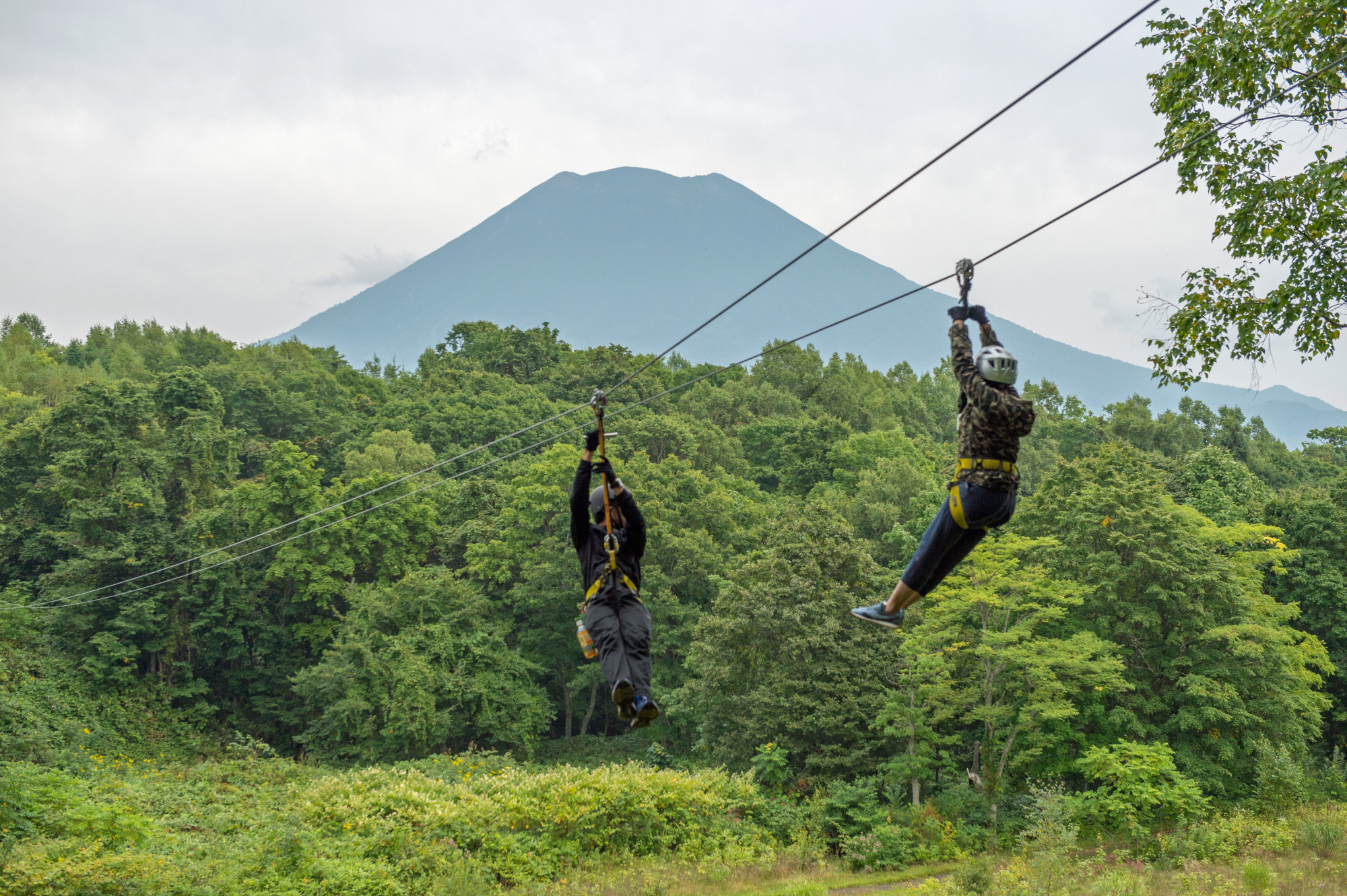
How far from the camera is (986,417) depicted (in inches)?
207

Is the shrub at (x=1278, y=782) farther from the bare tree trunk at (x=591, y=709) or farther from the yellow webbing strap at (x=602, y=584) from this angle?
the bare tree trunk at (x=591, y=709)

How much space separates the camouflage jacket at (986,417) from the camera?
5207mm

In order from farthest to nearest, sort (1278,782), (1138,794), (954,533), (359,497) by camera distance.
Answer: (1278,782) < (1138,794) < (359,497) < (954,533)

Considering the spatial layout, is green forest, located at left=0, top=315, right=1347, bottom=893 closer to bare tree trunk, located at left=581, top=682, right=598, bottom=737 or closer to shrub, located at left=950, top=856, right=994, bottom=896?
shrub, located at left=950, top=856, right=994, bottom=896

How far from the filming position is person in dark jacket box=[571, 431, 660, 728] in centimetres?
661

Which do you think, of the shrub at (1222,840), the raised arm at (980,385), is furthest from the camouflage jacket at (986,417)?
the shrub at (1222,840)

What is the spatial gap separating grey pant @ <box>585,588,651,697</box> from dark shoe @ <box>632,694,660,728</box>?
9cm

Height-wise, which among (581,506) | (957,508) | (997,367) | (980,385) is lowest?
(957,508)

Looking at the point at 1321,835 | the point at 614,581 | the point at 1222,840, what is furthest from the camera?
the point at 1222,840

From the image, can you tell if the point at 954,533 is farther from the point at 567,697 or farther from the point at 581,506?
the point at 567,697

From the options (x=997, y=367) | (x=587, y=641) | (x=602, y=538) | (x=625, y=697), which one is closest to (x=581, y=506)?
(x=602, y=538)

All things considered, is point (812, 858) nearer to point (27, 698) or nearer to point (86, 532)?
point (27, 698)

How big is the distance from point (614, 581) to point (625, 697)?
37.1 inches

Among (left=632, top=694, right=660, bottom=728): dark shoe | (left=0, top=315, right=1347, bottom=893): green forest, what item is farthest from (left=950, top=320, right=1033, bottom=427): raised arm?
(left=0, top=315, right=1347, bottom=893): green forest
